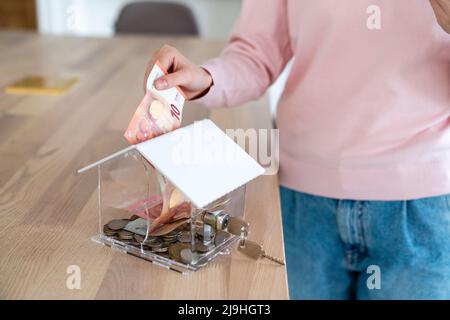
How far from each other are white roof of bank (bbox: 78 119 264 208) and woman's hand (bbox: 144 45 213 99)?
3.0 inches

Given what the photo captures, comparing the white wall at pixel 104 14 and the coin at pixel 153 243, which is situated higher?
the coin at pixel 153 243

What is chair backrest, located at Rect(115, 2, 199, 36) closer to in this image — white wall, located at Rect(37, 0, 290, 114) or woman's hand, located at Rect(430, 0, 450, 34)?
white wall, located at Rect(37, 0, 290, 114)

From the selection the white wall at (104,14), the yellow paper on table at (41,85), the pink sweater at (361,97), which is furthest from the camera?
the white wall at (104,14)

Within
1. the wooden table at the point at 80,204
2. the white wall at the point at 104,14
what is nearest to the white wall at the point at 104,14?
the white wall at the point at 104,14

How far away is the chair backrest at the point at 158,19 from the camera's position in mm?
2922

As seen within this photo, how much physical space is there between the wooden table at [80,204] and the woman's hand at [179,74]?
0.62ft

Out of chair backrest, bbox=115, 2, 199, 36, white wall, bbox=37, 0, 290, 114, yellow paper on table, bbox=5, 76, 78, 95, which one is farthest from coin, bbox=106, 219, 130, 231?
white wall, bbox=37, 0, 290, 114

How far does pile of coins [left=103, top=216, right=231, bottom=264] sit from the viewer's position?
31.5 inches

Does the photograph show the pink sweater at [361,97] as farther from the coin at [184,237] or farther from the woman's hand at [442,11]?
the coin at [184,237]

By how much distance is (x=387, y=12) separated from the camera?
959 mm

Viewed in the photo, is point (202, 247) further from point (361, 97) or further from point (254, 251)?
point (361, 97)

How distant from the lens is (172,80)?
0.87 metres

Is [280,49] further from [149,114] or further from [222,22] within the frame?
[222,22]
